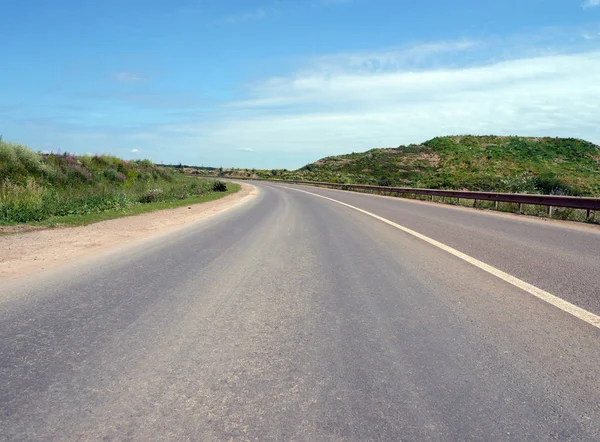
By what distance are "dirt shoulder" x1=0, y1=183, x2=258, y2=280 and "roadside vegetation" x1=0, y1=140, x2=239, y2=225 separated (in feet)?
4.35

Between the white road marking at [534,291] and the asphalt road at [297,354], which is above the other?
the white road marking at [534,291]

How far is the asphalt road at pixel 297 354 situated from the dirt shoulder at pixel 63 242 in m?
1.14

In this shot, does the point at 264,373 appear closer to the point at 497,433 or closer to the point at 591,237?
the point at 497,433

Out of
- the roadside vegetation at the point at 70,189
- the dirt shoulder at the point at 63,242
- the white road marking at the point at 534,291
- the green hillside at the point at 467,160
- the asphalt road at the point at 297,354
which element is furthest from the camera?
the green hillside at the point at 467,160

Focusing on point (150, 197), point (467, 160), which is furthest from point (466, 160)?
point (150, 197)

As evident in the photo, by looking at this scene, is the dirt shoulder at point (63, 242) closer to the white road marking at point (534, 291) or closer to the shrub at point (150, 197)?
the white road marking at point (534, 291)

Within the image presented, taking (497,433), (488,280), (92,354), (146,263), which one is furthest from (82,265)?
(497,433)

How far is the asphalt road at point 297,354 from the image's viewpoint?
257 centimetres

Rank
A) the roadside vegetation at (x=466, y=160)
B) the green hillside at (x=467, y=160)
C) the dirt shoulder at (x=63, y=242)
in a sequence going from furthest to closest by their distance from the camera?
the green hillside at (x=467, y=160), the roadside vegetation at (x=466, y=160), the dirt shoulder at (x=63, y=242)

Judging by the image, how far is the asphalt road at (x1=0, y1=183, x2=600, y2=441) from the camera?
2.57m

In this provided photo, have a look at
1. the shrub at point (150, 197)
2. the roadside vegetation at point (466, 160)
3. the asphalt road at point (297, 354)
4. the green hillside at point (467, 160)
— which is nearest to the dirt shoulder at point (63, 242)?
the asphalt road at point (297, 354)

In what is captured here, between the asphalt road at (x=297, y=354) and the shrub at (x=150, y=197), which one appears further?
the shrub at (x=150, y=197)

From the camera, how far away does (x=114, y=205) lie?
60.4 feet

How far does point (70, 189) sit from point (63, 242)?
44.2 feet
